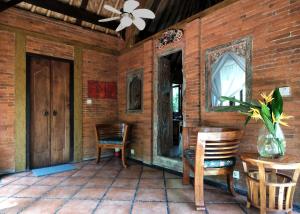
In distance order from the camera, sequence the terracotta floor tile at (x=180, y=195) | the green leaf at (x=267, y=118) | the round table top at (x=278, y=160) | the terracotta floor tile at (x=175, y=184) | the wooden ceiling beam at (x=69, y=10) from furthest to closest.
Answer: the wooden ceiling beam at (x=69, y=10), the terracotta floor tile at (x=175, y=184), the terracotta floor tile at (x=180, y=195), the green leaf at (x=267, y=118), the round table top at (x=278, y=160)

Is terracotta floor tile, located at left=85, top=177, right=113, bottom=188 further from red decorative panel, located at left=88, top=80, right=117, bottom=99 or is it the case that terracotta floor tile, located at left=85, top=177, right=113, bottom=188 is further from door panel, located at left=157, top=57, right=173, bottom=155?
red decorative panel, located at left=88, top=80, right=117, bottom=99

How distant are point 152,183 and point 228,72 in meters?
2.19

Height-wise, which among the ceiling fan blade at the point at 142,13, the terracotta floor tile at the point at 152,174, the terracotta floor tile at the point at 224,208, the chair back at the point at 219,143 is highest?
the ceiling fan blade at the point at 142,13

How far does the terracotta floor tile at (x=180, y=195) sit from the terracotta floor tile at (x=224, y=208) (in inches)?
11.3

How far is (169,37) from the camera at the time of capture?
4176 mm

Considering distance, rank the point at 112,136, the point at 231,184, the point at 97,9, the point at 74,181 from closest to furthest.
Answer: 1. the point at 231,184
2. the point at 74,181
3. the point at 97,9
4. the point at 112,136

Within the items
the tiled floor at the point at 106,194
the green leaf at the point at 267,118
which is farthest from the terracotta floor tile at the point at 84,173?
the green leaf at the point at 267,118

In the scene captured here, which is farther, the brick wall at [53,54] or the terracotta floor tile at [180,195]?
the brick wall at [53,54]

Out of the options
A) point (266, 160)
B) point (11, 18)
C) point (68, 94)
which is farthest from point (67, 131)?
point (266, 160)

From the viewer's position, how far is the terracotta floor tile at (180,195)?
2.80 metres

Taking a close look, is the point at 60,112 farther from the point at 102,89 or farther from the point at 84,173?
the point at 84,173

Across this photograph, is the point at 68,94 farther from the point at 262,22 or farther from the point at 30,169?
the point at 262,22

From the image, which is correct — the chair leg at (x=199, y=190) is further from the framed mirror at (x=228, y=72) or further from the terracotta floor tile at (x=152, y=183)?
the framed mirror at (x=228, y=72)

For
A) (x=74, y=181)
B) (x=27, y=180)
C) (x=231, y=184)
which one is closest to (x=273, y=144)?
(x=231, y=184)
